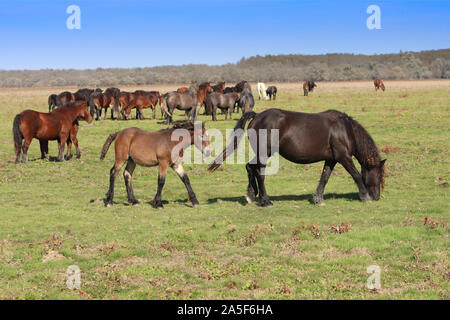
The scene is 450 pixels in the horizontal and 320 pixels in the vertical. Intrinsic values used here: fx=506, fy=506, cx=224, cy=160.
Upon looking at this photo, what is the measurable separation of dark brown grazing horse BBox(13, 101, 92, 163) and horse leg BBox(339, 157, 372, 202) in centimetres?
1012

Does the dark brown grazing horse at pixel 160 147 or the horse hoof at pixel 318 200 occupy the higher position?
the dark brown grazing horse at pixel 160 147

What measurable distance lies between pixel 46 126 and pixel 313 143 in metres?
9.84

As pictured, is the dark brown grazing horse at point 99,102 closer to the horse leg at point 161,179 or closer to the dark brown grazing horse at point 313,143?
the horse leg at point 161,179

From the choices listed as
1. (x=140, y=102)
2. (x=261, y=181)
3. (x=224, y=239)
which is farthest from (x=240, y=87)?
(x=224, y=239)

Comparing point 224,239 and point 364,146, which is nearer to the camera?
point 224,239

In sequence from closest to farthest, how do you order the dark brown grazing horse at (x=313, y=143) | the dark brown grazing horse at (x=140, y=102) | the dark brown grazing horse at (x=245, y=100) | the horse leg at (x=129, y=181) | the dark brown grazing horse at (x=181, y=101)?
1. the dark brown grazing horse at (x=313, y=143)
2. the horse leg at (x=129, y=181)
3. the dark brown grazing horse at (x=181, y=101)
4. the dark brown grazing horse at (x=140, y=102)
5. the dark brown grazing horse at (x=245, y=100)

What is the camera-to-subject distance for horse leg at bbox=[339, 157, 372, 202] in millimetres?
10828

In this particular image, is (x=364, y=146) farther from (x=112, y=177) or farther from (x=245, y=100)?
(x=245, y=100)

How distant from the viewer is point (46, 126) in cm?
1670

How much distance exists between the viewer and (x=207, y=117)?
3109cm

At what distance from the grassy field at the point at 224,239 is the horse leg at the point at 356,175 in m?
0.30

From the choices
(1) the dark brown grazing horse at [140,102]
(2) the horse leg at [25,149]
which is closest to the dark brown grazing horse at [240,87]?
(1) the dark brown grazing horse at [140,102]

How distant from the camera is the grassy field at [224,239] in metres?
6.64
